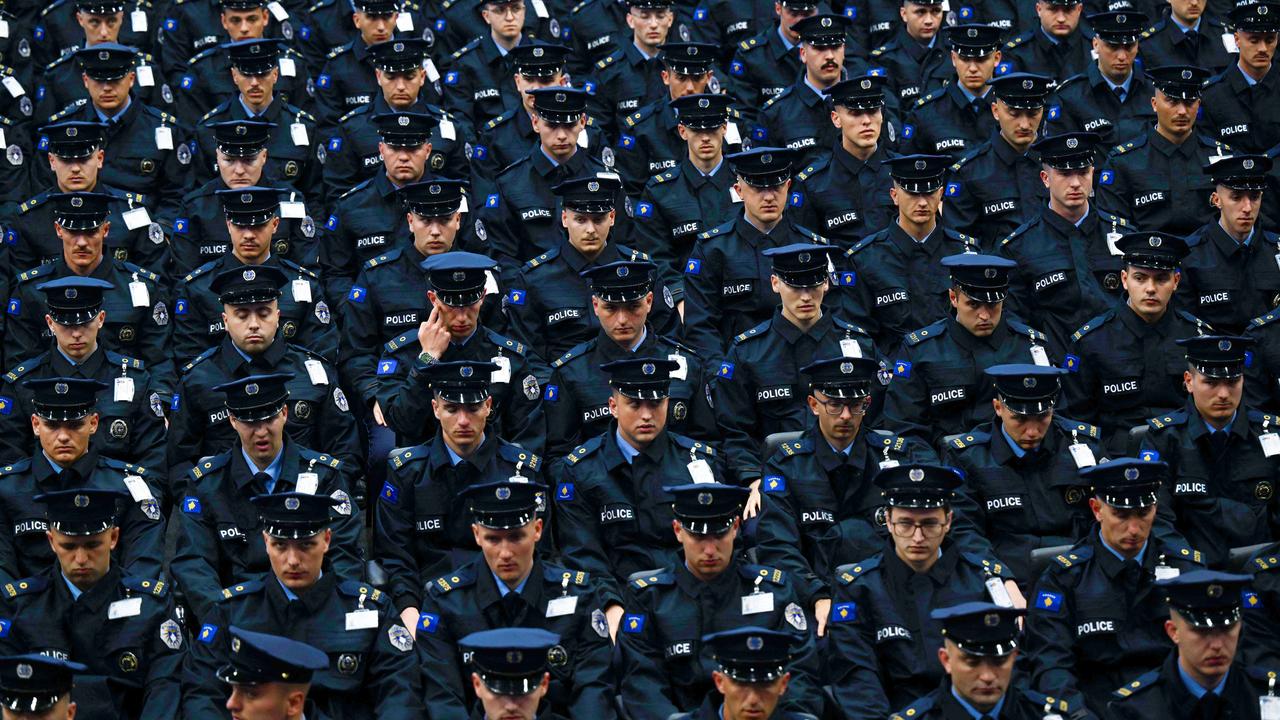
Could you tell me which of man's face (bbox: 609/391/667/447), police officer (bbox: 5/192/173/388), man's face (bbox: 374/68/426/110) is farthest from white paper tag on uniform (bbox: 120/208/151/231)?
man's face (bbox: 609/391/667/447)

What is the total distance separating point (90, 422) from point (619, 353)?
3.03m

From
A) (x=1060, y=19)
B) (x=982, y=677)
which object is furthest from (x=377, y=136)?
(x=982, y=677)

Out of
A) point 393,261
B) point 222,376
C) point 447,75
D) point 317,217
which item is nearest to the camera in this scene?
point 222,376

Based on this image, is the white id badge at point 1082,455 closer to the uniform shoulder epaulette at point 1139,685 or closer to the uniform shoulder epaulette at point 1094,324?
the uniform shoulder epaulette at point 1094,324

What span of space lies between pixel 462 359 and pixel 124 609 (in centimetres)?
251

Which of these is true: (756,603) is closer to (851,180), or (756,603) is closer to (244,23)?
(851,180)

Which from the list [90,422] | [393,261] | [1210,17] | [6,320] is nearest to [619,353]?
[393,261]

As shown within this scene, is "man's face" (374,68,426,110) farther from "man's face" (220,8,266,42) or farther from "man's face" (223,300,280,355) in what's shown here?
"man's face" (223,300,280,355)

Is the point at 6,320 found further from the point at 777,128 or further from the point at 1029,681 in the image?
the point at 1029,681

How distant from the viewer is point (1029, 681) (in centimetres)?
891

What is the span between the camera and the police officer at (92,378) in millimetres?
10469

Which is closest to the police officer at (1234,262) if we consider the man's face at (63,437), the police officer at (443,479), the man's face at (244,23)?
the police officer at (443,479)

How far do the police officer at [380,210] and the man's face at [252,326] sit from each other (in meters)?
1.44

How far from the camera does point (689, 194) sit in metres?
12.3
